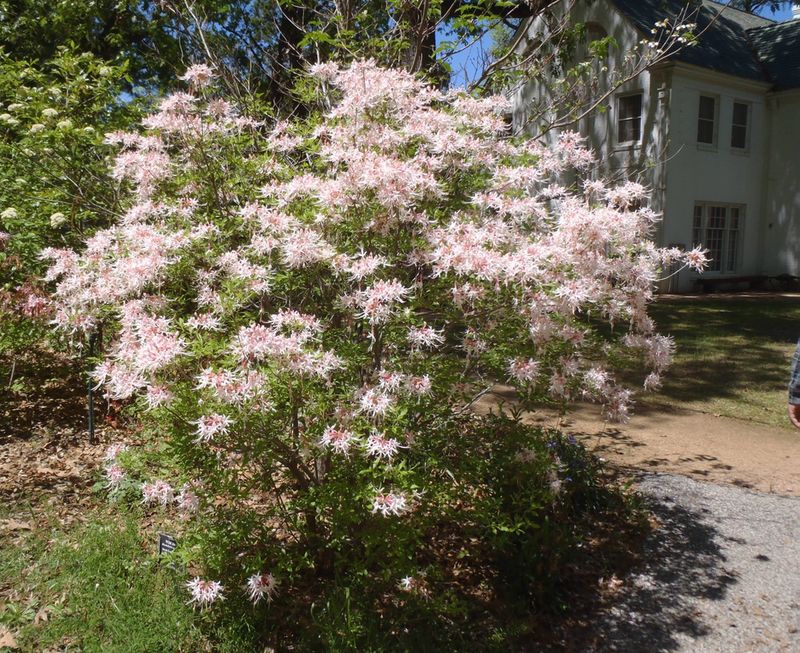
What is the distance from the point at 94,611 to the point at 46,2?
40.3ft

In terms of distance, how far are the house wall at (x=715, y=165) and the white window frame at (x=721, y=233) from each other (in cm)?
10

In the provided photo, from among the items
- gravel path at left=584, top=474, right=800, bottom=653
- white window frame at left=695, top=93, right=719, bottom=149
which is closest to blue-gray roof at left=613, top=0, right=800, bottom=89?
white window frame at left=695, top=93, right=719, bottom=149

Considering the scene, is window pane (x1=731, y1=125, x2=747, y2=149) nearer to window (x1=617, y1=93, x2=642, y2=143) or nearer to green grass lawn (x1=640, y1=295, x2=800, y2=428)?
window (x1=617, y1=93, x2=642, y2=143)

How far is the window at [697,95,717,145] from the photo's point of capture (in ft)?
56.4

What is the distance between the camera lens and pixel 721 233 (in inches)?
723

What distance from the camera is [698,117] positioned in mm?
16938

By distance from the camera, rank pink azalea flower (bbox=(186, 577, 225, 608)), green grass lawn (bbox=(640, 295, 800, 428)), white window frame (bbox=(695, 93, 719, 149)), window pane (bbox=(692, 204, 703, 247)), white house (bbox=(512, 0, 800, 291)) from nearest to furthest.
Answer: pink azalea flower (bbox=(186, 577, 225, 608))
green grass lawn (bbox=(640, 295, 800, 428))
white house (bbox=(512, 0, 800, 291))
white window frame (bbox=(695, 93, 719, 149))
window pane (bbox=(692, 204, 703, 247))

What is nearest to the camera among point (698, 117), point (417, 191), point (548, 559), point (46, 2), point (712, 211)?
point (417, 191)

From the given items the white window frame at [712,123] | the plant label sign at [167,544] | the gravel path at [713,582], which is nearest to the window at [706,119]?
the white window frame at [712,123]

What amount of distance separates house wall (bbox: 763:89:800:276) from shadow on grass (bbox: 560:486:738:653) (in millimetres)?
16308

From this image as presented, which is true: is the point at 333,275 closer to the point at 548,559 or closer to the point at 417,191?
the point at 417,191

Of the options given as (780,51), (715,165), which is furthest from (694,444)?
(780,51)

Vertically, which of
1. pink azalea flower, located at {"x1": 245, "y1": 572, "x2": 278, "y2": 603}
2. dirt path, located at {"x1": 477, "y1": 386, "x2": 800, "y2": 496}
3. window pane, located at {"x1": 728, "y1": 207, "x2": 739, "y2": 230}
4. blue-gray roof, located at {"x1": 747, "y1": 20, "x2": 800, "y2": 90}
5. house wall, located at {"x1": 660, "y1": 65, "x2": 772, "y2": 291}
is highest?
blue-gray roof, located at {"x1": 747, "y1": 20, "x2": 800, "y2": 90}

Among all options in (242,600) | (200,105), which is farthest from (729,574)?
(200,105)
